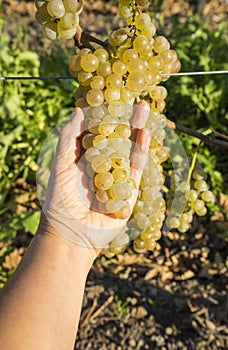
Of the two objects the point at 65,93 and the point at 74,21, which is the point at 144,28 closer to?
the point at 74,21

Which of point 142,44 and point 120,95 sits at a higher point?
point 142,44

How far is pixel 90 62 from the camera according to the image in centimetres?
113

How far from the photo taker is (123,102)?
1203mm

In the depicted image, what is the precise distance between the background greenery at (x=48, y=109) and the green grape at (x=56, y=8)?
166cm

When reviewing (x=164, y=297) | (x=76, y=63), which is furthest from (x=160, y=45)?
(x=164, y=297)

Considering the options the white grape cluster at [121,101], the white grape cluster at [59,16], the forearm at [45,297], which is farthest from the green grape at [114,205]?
the white grape cluster at [59,16]

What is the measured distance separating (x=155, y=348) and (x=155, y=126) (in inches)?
49.4

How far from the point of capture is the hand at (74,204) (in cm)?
142

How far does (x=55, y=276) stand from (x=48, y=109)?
1669 mm

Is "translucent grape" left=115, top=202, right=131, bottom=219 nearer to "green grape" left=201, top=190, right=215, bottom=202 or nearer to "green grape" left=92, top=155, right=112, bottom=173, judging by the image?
"green grape" left=92, top=155, right=112, bottom=173

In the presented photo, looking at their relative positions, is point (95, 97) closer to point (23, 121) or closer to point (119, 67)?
point (119, 67)

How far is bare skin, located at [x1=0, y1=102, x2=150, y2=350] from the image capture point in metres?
1.19

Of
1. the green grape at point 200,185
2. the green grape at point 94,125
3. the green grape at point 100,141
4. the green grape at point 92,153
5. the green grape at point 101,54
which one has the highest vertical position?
the green grape at point 101,54

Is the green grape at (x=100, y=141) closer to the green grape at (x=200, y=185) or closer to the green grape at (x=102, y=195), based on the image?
the green grape at (x=102, y=195)
